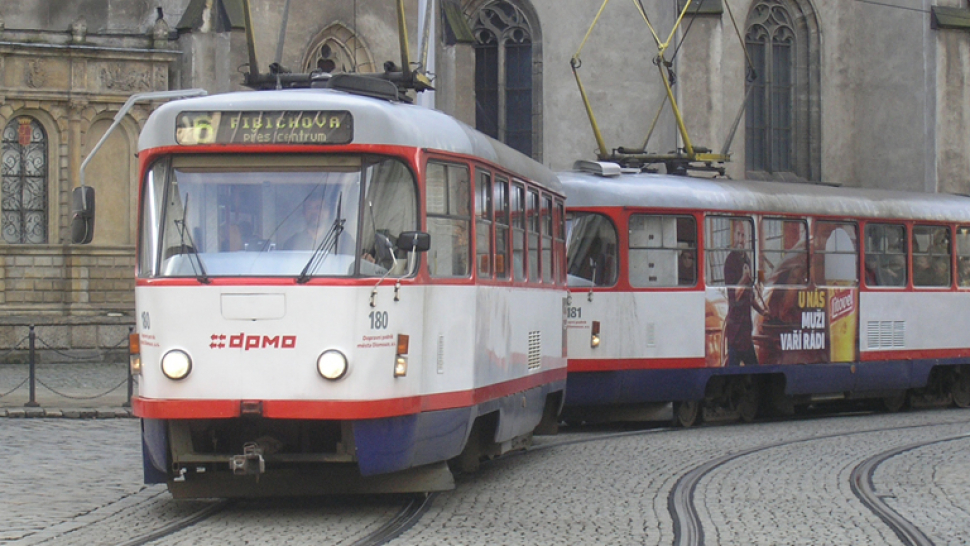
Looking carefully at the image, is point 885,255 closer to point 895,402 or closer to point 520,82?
point 895,402

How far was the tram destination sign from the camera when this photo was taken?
372 inches

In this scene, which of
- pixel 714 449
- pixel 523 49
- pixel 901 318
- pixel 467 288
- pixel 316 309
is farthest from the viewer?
pixel 523 49

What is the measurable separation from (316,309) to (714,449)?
6.35 meters

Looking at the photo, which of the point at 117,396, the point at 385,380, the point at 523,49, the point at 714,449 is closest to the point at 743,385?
the point at 714,449

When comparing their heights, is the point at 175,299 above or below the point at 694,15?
below

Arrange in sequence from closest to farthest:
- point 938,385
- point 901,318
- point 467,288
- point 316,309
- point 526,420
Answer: point 316,309 → point 467,288 → point 526,420 → point 901,318 → point 938,385

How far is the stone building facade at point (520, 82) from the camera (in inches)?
1059

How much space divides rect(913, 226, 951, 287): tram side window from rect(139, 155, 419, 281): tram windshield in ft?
39.8

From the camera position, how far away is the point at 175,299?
9375 mm

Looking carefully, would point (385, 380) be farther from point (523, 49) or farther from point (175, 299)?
point (523, 49)

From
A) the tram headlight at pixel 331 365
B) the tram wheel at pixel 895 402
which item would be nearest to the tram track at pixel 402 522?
the tram headlight at pixel 331 365

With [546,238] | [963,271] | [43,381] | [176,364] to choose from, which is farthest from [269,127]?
[43,381]

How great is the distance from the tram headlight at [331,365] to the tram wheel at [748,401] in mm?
10047

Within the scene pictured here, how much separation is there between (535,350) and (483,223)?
2221mm
